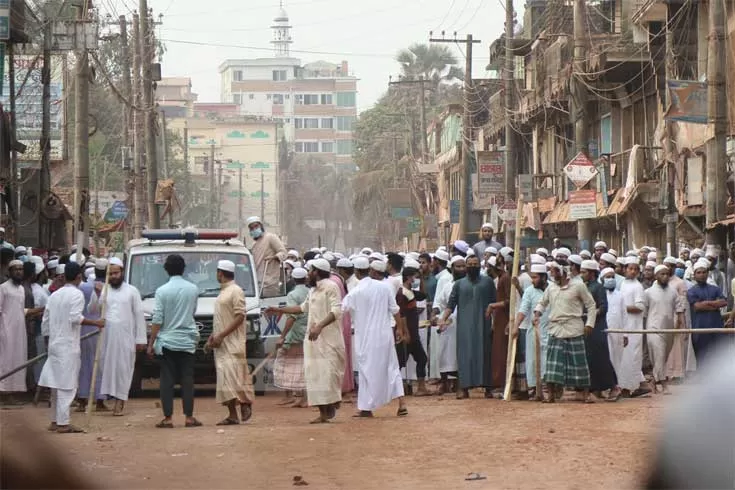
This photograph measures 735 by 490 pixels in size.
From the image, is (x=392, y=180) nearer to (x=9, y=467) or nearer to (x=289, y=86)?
(x=9, y=467)

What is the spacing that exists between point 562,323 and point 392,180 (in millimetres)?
70342

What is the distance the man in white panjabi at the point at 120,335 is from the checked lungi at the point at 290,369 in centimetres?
170

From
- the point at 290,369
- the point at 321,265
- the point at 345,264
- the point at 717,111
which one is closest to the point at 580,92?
the point at 717,111

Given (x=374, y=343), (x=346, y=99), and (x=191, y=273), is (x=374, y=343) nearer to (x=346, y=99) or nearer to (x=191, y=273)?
(x=191, y=273)

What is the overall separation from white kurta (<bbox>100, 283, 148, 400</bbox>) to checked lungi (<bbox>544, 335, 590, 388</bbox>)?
179 inches

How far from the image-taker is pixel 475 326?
17.8 m

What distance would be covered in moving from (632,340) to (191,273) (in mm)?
5478

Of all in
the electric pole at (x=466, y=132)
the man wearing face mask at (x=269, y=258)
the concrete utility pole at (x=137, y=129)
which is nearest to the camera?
the man wearing face mask at (x=269, y=258)

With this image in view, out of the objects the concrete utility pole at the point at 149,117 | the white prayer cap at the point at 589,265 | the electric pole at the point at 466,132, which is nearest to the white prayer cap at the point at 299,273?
the white prayer cap at the point at 589,265

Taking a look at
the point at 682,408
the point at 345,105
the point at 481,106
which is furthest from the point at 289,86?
the point at 682,408

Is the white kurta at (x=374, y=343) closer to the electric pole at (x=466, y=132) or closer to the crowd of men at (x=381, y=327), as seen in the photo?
the crowd of men at (x=381, y=327)

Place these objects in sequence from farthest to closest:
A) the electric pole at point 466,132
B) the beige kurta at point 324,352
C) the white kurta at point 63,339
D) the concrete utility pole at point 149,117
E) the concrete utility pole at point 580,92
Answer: the electric pole at point 466,132
the concrete utility pole at point 149,117
the concrete utility pole at point 580,92
the beige kurta at point 324,352
the white kurta at point 63,339

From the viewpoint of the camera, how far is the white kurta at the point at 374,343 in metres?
15.2

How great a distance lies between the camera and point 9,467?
1.76 m
